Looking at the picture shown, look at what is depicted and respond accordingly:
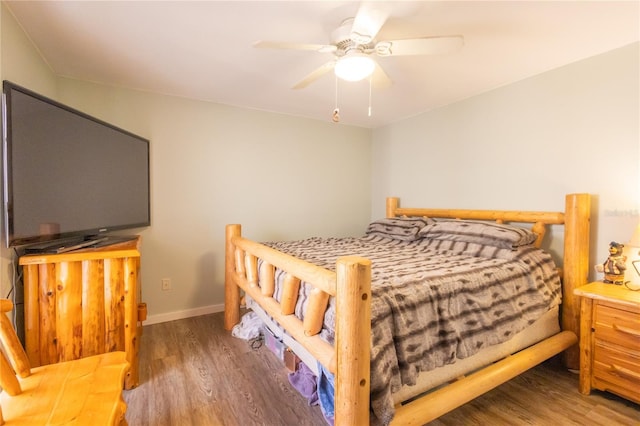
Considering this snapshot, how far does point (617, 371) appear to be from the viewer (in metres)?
1.70

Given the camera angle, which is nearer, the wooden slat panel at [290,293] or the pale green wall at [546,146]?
the wooden slat panel at [290,293]

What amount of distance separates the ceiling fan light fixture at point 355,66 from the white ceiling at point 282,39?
0.27 metres

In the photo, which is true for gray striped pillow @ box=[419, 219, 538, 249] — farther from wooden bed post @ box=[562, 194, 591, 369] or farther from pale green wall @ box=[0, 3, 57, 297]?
pale green wall @ box=[0, 3, 57, 297]

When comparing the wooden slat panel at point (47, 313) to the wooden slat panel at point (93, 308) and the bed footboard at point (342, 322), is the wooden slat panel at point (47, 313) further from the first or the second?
the bed footboard at point (342, 322)

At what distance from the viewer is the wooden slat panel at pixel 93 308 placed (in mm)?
1688

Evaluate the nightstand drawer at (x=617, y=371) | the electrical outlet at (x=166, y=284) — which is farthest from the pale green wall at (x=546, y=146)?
the electrical outlet at (x=166, y=284)

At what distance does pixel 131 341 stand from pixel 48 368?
520 mm

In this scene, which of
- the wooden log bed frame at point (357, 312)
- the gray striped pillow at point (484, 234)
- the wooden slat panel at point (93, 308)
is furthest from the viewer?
the gray striped pillow at point (484, 234)

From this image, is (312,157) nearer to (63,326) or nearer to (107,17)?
(107,17)

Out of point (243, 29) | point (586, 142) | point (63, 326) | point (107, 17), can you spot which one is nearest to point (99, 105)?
point (107, 17)

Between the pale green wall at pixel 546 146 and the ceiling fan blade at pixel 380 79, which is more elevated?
the ceiling fan blade at pixel 380 79

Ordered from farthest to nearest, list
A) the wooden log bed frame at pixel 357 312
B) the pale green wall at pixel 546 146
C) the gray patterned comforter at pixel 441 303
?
the pale green wall at pixel 546 146
the gray patterned comforter at pixel 441 303
the wooden log bed frame at pixel 357 312

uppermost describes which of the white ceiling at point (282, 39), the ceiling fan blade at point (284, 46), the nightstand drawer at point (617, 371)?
the white ceiling at point (282, 39)

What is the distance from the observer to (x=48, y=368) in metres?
1.28
